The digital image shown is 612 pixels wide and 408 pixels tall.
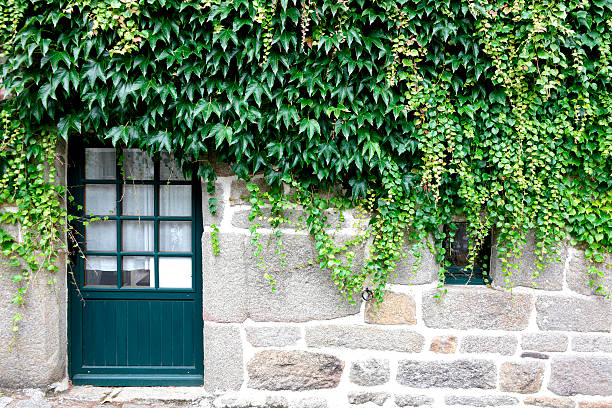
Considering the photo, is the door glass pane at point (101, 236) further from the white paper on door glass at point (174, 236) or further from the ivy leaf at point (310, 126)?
the ivy leaf at point (310, 126)

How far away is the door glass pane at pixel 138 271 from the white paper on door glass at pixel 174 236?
0.16 meters

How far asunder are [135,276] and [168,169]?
2.99ft

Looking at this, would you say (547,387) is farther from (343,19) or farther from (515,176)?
(343,19)

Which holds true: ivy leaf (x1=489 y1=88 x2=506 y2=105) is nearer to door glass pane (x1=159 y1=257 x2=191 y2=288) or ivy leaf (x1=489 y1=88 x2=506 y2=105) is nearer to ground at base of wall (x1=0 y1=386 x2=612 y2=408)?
ground at base of wall (x1=0 y1=386 x2=612 y2=408)

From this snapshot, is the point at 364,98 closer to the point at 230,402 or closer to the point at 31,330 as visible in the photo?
the point at 230,402

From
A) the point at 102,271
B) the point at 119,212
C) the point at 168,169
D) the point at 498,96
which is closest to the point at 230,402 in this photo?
the point at 102,271

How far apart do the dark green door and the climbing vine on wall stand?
0.49m

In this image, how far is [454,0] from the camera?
116 inches

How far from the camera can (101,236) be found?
3.54m

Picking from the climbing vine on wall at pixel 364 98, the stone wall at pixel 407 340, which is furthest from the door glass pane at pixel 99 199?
the stone wall at pixel 407 340

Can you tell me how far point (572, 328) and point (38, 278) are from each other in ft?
12.9

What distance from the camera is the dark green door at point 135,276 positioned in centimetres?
350

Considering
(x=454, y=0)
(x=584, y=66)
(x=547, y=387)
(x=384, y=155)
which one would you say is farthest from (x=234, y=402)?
(x=584, y=66)

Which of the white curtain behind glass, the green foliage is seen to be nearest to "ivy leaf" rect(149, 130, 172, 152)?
the white curtain behind glass
